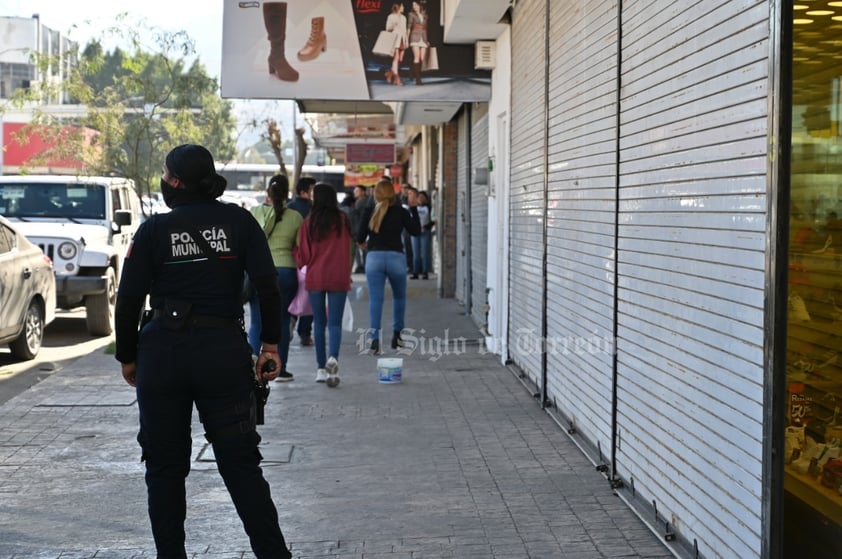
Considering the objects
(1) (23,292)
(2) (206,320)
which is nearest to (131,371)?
(2) (206,320)

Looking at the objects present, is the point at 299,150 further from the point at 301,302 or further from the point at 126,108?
the point at 301,302

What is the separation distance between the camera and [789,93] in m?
3.80

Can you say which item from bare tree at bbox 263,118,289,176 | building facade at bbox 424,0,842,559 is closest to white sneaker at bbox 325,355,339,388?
building facade at bbox 424,0,842,559

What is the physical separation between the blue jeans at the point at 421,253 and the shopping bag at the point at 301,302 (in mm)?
12745

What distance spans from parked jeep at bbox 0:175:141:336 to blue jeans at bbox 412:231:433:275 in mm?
8927

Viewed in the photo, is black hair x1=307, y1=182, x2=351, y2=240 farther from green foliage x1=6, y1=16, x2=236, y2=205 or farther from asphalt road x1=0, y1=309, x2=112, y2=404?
green foliage x1=6, y1=16, x2=236, y2=205

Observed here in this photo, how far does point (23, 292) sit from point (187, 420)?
7.30m

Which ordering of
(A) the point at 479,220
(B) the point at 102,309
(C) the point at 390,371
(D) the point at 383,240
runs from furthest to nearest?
(A) the point at 479,220, (B) the point at 102,309, (D) the point at 383,240, (C) the point at 390,371

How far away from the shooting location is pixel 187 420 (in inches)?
181

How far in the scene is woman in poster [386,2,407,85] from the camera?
39.5 feet

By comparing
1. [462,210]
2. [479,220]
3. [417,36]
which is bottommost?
[479,220]

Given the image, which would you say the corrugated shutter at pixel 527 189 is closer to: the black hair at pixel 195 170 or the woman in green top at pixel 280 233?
the woman in green top at pixel 280 233

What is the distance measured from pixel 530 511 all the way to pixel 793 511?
1.65 meters

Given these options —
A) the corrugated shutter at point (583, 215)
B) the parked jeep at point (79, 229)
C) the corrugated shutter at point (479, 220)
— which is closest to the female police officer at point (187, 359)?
the corrugated shutter at point (583, 215)
